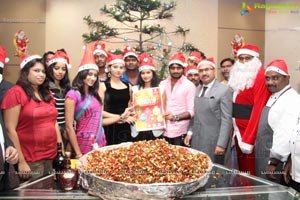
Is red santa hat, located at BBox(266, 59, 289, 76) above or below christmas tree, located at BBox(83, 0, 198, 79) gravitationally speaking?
below

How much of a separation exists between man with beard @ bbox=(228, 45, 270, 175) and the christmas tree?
8.01 feet

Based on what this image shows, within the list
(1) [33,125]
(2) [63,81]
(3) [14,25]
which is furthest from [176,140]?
(3) [14,25]

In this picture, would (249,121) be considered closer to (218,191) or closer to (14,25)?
(218,191)

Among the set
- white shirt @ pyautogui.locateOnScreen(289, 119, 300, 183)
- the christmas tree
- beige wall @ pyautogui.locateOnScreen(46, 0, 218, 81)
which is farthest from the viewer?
beige wall @ pyautogui.locateOnScreen(46, 0, 218, 81)

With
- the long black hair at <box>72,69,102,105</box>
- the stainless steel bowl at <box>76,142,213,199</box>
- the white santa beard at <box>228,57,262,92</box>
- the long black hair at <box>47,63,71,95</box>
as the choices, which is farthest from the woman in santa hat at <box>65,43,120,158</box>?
the white santa beard at <box>228,57,262,92</box>

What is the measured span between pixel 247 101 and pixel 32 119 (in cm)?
215

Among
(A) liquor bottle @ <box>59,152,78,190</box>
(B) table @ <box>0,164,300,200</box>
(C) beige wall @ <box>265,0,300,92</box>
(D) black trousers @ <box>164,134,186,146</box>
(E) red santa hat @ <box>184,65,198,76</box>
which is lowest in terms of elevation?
(D) black trousers @ <box>164,134,186,146</box>

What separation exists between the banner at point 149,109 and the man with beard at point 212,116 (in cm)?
42

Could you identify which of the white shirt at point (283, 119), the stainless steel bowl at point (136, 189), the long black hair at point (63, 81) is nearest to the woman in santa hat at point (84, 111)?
the long black hair at point (63, 81)

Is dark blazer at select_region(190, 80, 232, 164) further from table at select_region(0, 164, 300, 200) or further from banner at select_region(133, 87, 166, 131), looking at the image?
table at select_region(0, 164, 300, 200)

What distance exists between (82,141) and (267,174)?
1.73 m

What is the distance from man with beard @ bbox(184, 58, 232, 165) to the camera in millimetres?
3211

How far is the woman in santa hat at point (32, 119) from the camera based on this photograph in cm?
246

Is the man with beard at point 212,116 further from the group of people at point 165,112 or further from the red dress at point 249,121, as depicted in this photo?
the red dress at point 249,121
